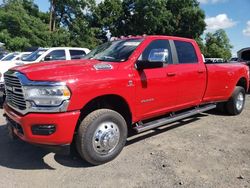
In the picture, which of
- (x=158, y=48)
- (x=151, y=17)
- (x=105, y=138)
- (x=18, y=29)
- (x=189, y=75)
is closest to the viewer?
(x=105, y=138)

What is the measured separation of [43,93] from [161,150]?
2.27 m

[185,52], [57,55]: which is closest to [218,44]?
[57,55]

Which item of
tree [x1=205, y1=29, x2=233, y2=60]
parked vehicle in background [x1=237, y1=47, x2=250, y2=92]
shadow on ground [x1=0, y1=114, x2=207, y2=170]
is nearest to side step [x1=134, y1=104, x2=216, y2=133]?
shadow on ground [x1=0, y1=114, x2=207, y2=170]

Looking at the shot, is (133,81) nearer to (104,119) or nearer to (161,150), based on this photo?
(104,119)

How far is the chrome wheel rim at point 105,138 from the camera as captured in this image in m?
4.59

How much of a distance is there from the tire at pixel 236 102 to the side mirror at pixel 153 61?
3.28 meters

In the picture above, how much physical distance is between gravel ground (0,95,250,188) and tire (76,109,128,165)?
0.54ft

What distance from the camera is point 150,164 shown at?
15.4 ft

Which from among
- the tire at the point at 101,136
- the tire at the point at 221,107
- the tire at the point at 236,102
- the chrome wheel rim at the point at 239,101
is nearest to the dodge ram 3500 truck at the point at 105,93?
the tire at the point at 101,136

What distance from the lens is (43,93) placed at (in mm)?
4113

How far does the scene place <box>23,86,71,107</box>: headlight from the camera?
409cm

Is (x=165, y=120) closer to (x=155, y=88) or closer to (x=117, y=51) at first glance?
(x=155, y=88)

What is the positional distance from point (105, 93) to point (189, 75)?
225 centimetres

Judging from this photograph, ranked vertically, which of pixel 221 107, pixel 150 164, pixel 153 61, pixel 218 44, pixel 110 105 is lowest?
pixel 150 164
